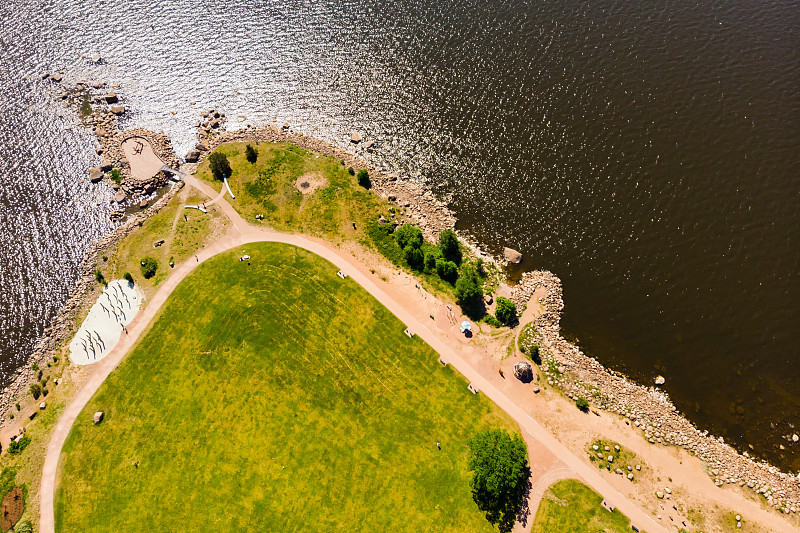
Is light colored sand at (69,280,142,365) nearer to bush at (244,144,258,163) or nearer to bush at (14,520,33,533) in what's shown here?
bush at (14,520,33,533)

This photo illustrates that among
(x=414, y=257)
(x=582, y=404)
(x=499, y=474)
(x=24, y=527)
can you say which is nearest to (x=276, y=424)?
(x=499, y=474)

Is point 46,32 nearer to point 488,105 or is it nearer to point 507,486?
point 488,105

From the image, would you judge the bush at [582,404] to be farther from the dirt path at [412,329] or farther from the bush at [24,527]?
the bush at [24,527]

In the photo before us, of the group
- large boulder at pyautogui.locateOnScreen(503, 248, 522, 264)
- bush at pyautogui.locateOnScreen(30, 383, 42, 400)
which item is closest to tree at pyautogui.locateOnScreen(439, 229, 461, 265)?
large boulder at pyautogui.locateOnScreen(503, 248, 522, 264)

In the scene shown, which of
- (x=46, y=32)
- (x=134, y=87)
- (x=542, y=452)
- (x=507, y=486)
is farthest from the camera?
(x=46, y=32)

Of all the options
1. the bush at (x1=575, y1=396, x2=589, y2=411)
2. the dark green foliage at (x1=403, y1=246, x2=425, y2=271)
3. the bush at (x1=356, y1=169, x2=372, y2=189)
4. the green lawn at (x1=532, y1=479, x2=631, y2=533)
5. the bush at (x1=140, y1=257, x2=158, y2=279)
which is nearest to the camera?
the green lawn at (x1=532, y1=479, x2=631, y2=533)

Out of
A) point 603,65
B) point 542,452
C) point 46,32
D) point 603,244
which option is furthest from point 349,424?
point 46,32
